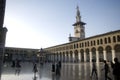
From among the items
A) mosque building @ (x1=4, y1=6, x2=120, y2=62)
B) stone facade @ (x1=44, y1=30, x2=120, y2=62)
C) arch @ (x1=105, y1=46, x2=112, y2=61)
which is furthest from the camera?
arch @ (x1=105, y1=46, x2=112, y2=61)

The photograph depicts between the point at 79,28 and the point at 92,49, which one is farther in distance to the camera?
the point at 79,28

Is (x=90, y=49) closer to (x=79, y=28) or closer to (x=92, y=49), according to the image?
(x=92, y=49)

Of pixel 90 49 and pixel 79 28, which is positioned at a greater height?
pixel 79 28

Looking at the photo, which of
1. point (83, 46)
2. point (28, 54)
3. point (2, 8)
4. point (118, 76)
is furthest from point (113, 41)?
point (28, 54)

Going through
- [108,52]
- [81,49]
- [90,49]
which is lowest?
[108,52]

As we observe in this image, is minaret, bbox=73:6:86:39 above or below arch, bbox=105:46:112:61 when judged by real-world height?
above

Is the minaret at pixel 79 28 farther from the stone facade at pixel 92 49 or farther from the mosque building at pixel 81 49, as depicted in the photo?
the stone facade at pixel 92 49

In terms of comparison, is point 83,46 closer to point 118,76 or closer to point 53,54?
point 53,54

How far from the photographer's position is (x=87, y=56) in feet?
166

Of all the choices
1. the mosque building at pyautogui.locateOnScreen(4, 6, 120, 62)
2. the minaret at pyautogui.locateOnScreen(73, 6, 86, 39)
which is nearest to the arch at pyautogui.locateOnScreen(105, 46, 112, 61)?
the mosque building at pyautogui.locateOnScreen(4, 6, 120, 62)

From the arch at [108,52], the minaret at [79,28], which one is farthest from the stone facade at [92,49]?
the minaret at [79,28]

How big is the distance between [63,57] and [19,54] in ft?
106

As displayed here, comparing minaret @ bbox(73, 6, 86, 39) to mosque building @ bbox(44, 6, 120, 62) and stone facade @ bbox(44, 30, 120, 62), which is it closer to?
mosque building @ bbox(44, 6, 120, 62)

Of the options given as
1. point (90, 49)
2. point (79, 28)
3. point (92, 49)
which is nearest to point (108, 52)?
point (92, 49)
